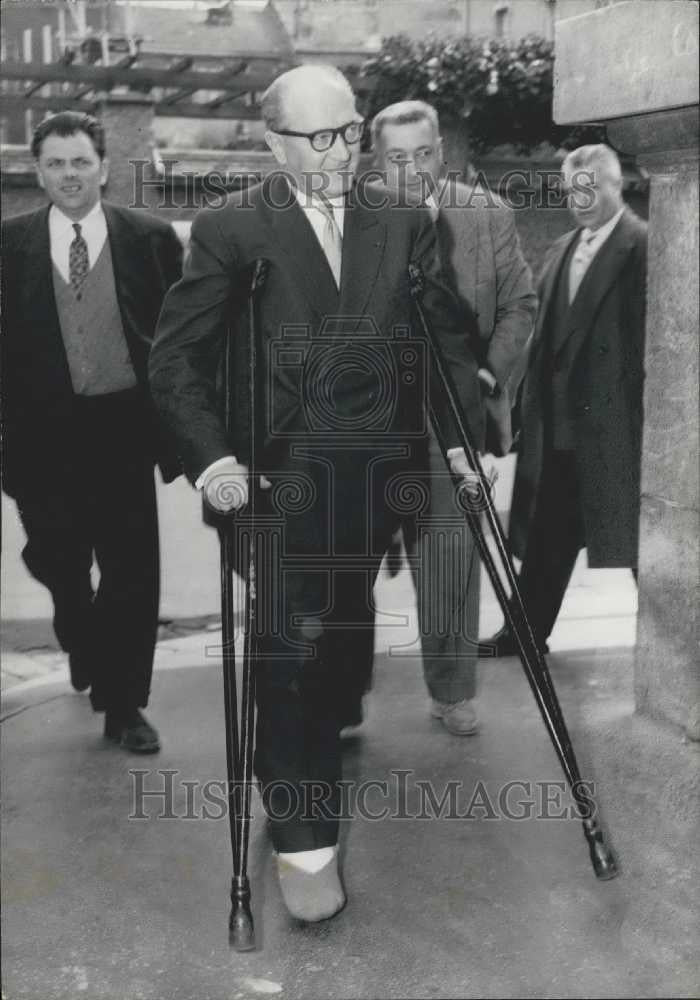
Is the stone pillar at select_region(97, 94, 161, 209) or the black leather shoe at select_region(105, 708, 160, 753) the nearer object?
the black leather shoe at select_region(105, 708, 160, 753)

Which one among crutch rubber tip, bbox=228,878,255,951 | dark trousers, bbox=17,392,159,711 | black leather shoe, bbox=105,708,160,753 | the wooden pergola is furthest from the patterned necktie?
the wooden pergola

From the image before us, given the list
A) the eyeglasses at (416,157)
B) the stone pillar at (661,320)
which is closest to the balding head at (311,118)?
the stone pillar at (661,320)

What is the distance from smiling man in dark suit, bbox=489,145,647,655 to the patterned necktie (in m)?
1.71

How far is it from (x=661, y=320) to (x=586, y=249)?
3.19 feet

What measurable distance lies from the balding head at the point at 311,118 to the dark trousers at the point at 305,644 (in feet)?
2.25

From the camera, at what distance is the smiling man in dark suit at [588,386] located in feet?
16.8

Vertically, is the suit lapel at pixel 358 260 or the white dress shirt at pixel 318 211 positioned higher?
the white dress shirt at pixel 318 211

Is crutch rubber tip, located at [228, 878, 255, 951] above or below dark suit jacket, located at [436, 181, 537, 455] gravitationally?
below

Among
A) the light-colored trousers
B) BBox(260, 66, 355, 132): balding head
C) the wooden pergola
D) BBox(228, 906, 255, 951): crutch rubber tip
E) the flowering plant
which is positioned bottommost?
BBox(228, 906, 255, 951): crutch rubber tip

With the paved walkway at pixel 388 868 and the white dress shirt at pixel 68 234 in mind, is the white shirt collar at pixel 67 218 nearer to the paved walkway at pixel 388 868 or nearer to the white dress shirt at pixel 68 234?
the white dress shirt at pixel 68 234

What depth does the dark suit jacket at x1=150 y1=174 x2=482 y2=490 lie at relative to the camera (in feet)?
11.4

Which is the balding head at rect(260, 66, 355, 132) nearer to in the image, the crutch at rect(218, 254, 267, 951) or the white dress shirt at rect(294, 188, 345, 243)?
the white dress shirt at rect(294, 188, 345, 243)

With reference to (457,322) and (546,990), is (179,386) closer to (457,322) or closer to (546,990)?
(457,322)

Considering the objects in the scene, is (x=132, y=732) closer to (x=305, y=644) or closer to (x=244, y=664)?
(x=305, y=644)
